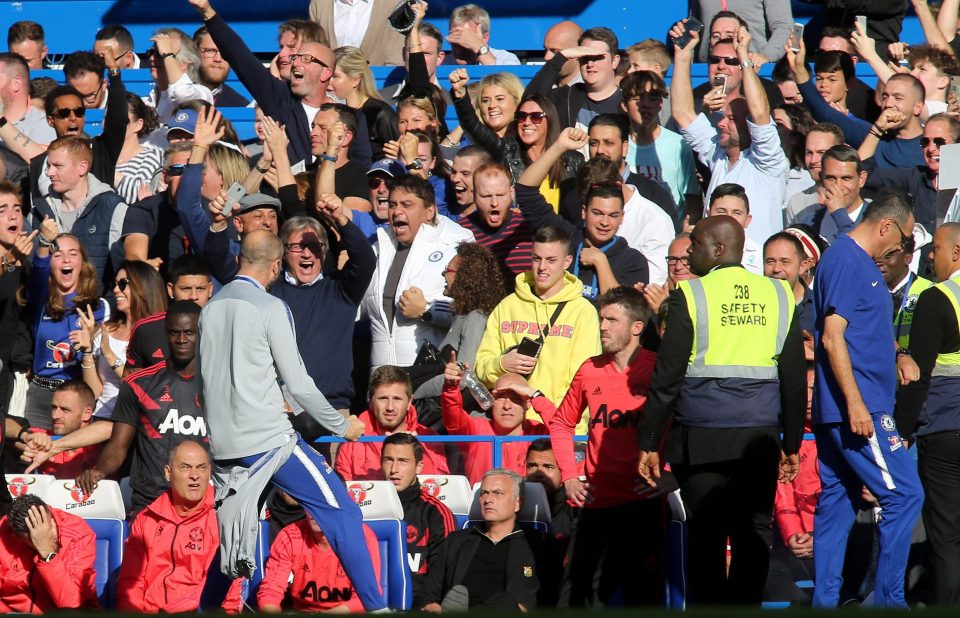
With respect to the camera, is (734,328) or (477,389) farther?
(477,389)

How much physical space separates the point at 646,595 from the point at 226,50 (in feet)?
17.3

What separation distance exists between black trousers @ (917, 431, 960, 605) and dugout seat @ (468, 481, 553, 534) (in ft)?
6.45

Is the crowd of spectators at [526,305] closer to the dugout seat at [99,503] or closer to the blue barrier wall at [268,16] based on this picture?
the dugout seat at [99,503]

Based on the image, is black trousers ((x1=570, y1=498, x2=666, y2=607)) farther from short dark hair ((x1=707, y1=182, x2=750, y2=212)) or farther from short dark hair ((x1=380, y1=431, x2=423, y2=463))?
short dark hair ((x1=707, y1=182, x2=750, y2=212))

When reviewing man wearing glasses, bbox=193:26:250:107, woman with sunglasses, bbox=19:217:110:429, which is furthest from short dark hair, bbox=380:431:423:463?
man wearing glasses, bbox=193:26:250:107

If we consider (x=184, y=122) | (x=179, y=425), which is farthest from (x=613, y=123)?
(x=179, y=425)

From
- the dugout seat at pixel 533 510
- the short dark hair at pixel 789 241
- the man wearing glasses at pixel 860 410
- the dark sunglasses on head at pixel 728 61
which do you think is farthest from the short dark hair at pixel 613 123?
the dugout seat at pixel 533 510

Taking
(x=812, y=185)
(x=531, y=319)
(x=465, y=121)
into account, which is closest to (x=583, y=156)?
(x=465, y=121)

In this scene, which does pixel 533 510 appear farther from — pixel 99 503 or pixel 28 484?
pixel 28 484

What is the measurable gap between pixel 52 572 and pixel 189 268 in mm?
2218

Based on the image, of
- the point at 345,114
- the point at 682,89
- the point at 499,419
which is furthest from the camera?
the point at 682,89

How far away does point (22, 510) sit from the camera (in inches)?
287

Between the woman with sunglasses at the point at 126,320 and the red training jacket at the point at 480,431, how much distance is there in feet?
6.92

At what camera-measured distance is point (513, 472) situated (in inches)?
293
